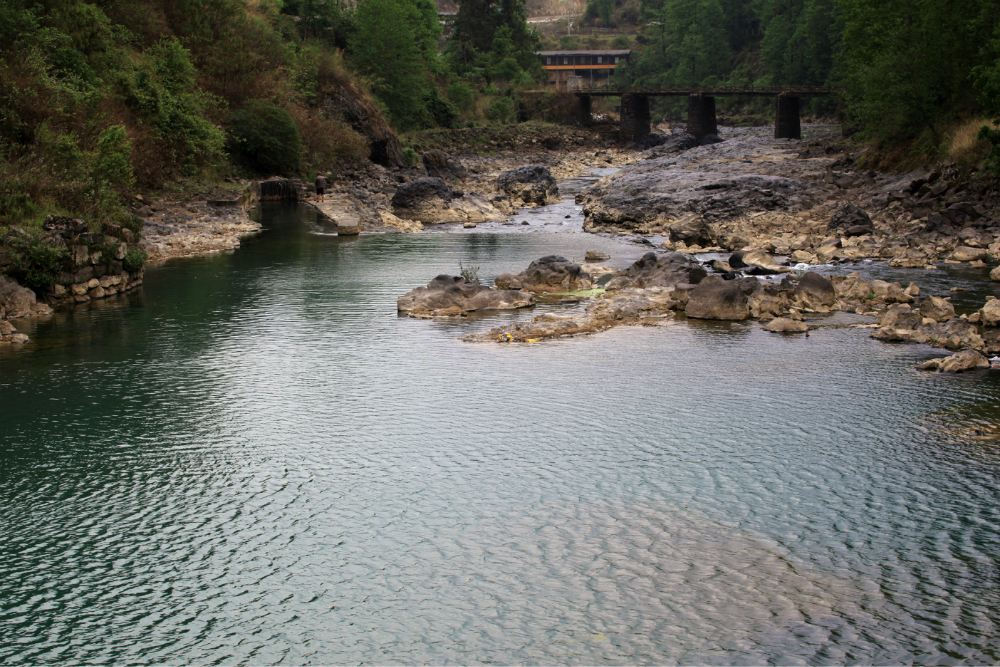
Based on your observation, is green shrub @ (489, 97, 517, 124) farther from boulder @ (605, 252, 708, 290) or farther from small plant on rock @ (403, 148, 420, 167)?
boulder @ (605, 252, 708, 290)

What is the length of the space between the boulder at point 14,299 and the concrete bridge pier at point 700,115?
8328 cm

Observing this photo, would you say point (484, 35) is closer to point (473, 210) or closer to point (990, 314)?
point (473, 210)

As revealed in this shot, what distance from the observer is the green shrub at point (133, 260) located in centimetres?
2464

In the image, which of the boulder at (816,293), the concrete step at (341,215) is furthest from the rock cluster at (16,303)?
the boulder at (816,293)

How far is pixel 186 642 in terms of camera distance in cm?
862

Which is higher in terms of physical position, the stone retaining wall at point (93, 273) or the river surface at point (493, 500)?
the stone retaining wall at point (93, 273)

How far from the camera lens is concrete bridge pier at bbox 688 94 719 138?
3752 inches

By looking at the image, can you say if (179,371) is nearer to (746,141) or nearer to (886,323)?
(886,323)

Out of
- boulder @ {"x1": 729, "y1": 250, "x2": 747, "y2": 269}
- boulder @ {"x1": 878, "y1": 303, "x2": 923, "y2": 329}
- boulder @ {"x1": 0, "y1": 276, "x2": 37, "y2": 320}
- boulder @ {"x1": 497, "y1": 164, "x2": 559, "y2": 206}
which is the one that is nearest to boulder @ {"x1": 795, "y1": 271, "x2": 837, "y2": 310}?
boulder @ {"x1": 878, "y1": 303, "x2": 923, "y2": 329}

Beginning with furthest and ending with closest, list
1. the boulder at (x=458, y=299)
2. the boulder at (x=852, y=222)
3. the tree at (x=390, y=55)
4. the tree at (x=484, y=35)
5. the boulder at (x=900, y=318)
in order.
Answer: the tree at (x=484, y=35)
the tree at (x=390, y=55)
the boulder at (x=852, y=222)
the boulder at (x=458, y=299)
the boulder at (x=900, y=318)

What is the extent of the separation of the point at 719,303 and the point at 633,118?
8537 centimetres

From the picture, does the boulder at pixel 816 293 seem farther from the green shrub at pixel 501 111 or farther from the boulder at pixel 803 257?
the green shrub at pixel 501 111

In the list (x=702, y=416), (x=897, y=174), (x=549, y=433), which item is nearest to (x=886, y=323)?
(x=702, y=416)

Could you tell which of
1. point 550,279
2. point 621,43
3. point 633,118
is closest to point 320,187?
point 550,279
